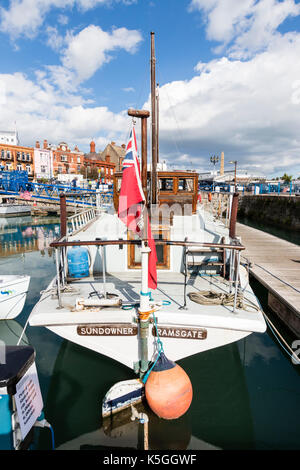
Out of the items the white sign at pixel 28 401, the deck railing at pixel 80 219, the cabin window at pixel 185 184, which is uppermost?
the cabin window at pixel 185 184

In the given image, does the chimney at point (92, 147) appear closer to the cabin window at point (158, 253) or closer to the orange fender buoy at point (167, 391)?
the cabin window at point (158, 253)

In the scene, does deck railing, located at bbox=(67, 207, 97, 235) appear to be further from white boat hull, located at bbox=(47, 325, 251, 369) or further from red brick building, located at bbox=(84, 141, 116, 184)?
red brick building, located at bbox=(84, 141, 116, 184)

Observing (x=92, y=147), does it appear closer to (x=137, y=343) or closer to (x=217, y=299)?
(x=217, y=299)

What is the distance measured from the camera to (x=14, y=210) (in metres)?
43.3

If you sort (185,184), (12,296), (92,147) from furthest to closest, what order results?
(92,147), (185,184), (12,296)

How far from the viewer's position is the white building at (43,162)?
216 ft

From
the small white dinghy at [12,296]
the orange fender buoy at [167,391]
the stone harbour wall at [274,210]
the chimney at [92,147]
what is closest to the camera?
the orange fender buoy at [167,391]

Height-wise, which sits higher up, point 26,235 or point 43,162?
point 43,162

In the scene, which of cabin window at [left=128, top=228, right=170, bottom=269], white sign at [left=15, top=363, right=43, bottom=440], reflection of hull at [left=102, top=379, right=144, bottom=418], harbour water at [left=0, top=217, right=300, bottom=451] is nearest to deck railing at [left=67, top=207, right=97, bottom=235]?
cabin window at [left=128, top=228, right=170, bottom=269]

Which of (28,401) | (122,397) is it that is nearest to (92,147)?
(122,397)

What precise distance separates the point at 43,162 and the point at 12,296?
215 ft

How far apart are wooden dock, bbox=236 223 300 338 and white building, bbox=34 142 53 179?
62029 mm

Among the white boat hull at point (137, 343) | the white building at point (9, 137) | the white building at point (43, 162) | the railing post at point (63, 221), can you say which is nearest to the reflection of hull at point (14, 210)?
the white building at point (43, 162)

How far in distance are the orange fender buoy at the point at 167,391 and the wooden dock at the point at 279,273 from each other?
503 cm
